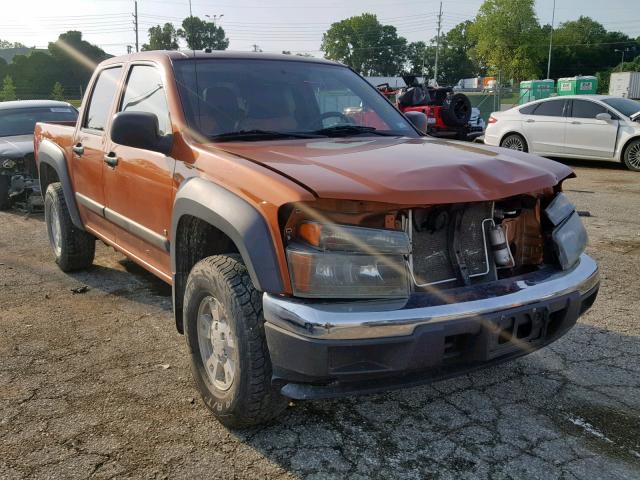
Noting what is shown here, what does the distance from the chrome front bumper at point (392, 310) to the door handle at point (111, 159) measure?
2.03 m

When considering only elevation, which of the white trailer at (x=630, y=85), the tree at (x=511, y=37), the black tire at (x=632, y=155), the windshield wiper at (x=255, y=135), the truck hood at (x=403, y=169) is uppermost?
the tree at (x=511, y=37)

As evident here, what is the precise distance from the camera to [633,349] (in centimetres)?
369

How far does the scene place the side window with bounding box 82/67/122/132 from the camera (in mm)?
4352

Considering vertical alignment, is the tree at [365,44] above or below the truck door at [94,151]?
above

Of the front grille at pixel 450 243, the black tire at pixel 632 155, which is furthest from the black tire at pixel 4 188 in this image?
the black tire at pixel 632 155

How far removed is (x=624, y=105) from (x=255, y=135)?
11050mm

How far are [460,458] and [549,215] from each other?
1194 millimetres

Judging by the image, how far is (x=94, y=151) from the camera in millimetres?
4332

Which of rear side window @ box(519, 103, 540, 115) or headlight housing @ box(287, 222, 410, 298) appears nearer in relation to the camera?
headlight housing @ box(287, 222, 410, 298)

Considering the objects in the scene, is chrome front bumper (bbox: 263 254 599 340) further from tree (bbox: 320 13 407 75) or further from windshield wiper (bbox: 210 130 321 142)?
tree (bbox: 320 13 407 75)

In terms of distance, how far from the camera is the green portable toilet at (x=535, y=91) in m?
33.4

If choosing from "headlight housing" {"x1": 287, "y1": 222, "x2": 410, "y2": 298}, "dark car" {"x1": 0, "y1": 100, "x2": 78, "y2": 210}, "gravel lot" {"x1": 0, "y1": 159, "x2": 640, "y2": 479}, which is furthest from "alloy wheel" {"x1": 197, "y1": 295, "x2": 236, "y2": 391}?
"dark car" {"x1": 0, "y1": 100, "x2": 78, "y2": 210}

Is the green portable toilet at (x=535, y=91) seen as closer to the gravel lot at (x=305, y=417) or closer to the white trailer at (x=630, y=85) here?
the white trailer at (x=630, y=85)

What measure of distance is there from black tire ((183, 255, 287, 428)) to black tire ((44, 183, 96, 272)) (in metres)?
2.71
